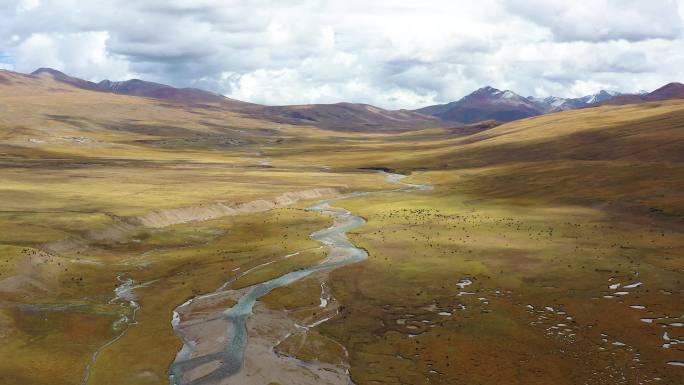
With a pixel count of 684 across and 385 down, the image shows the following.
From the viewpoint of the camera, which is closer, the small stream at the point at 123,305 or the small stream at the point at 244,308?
the small stream at the point at 244,308

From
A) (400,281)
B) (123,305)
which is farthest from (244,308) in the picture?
(400,281)

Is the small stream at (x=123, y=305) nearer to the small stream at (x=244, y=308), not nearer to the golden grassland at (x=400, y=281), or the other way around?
the golden grassland at (x=400, y=281)

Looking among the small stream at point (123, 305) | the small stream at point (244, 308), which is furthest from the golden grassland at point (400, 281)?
the small stream at point (244, 308)

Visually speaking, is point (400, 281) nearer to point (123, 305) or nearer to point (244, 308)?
point (244, 308)

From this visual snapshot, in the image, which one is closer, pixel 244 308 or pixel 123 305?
pixel 244 308

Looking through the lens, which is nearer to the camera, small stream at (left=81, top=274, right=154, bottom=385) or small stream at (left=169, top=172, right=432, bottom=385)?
small stream at (left=169, top=172, right=432, bottom=385)

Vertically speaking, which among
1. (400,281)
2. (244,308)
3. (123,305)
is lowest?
(244,308)

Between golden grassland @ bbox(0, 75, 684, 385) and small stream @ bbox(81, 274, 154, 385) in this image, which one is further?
small stream @ bbox(81, 274, 154, 385)

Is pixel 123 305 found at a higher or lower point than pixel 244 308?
higher

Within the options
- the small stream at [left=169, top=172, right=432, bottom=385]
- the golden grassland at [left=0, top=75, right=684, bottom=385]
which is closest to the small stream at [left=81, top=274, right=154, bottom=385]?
the golden grassland at [left=0, top=75, right=684, bottom=385]

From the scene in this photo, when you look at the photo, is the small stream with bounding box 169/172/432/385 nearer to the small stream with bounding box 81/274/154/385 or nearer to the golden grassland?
the golden grassland
